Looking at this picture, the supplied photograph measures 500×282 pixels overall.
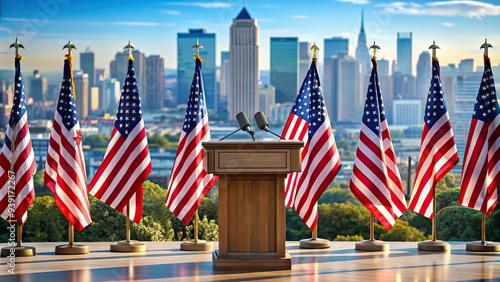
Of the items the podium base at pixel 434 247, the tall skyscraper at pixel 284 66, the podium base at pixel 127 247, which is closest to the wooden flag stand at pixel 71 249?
the podium base at pixel 127 247

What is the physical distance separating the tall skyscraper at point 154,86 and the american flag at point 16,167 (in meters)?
17.1

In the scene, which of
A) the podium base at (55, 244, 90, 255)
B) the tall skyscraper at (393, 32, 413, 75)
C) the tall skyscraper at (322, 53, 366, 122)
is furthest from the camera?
the tall skyscraper at (322, 53, 366, 122)

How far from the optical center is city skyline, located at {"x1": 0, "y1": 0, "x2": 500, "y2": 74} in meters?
24.1

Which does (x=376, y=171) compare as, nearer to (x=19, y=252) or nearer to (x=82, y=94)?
(x=19, y=252)

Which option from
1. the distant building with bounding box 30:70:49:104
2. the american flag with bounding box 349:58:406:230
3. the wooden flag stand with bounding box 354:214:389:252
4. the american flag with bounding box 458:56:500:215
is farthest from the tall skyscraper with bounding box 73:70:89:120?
the american flag with bounding box 458:56:500:215

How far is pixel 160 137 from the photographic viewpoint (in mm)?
26344

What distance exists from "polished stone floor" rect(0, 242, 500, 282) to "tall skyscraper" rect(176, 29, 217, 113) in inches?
686

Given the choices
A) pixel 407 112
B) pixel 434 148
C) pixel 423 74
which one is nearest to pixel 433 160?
pixel 434 148

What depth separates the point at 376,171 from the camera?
28.1ft

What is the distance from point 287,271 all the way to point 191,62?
20.4 m

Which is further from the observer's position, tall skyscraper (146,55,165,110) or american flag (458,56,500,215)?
tall skyscraper (146,55,165,110)

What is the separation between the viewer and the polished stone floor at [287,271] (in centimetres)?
702

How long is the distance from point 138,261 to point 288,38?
63.6 ft

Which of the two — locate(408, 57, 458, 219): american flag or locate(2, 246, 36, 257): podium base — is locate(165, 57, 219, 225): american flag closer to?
locate(2, 246, 36, 257): podium base
